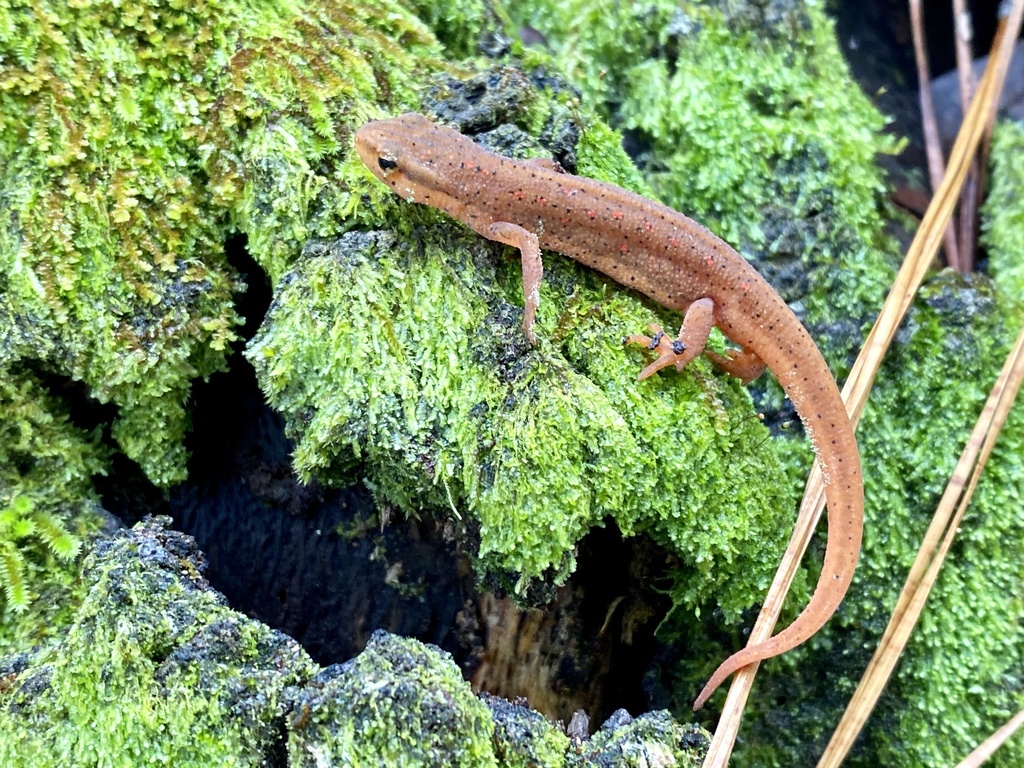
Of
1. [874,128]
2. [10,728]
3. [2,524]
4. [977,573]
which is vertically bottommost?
[10,728]

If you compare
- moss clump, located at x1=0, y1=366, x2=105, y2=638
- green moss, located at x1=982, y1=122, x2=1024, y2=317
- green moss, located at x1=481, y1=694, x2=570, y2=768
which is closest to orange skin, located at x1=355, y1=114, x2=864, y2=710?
green moss, located at x1=481, y1=694, x2=570, y2=768

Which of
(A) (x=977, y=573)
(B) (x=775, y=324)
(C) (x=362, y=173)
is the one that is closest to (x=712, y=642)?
(A) (x=977, y=573)

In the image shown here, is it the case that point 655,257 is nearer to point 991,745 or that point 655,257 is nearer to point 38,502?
point 991,745

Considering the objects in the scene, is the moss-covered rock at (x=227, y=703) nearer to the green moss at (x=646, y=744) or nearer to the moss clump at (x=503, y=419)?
the green moss at (x=646, y=744)

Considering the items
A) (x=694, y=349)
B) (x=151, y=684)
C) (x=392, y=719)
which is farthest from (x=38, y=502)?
(x=694, y=349)

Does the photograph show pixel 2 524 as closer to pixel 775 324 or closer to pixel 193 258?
pixel 193 258

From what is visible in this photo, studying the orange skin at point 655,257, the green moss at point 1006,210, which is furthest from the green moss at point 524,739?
the green moss at point 1006,210

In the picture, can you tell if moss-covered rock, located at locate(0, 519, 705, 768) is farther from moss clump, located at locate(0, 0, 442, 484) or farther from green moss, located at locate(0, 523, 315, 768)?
moss clump, located at locate(0, 0, 442, 484)
